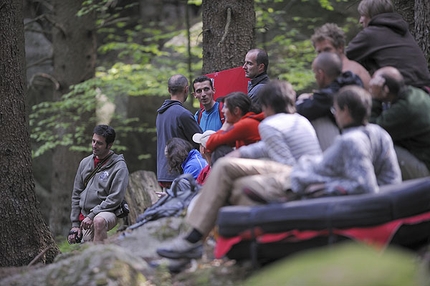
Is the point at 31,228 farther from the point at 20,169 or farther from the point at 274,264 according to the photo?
the point at 274,264

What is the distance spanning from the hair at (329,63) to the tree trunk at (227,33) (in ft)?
12.6

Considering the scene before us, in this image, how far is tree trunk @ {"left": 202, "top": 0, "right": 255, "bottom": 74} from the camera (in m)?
9.55

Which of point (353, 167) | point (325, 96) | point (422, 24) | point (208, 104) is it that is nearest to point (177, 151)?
point (208, 104)

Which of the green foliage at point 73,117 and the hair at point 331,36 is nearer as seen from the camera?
the hair at point 331,36

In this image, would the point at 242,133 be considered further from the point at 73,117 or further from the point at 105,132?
the point at 73,117

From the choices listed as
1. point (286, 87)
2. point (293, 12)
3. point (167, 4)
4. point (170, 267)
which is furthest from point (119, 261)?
point (167, 4)

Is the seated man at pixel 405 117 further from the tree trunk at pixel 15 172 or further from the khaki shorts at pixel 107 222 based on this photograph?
the tree trunk at pixel 15 172

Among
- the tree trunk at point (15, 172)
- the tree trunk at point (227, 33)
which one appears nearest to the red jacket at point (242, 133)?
the tree trunk at point (15, 172)

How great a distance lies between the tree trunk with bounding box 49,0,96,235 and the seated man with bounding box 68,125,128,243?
6.23 meters

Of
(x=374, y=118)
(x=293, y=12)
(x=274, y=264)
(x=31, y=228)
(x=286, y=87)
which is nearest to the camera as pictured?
(x=274, y=264)

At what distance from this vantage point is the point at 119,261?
16.9ft

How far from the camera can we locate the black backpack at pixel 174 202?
20.7 ft

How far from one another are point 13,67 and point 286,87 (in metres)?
4.11

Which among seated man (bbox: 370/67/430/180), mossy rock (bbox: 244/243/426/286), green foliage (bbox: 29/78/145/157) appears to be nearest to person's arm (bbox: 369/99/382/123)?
seated man (bbox: 370/67/430/180)
